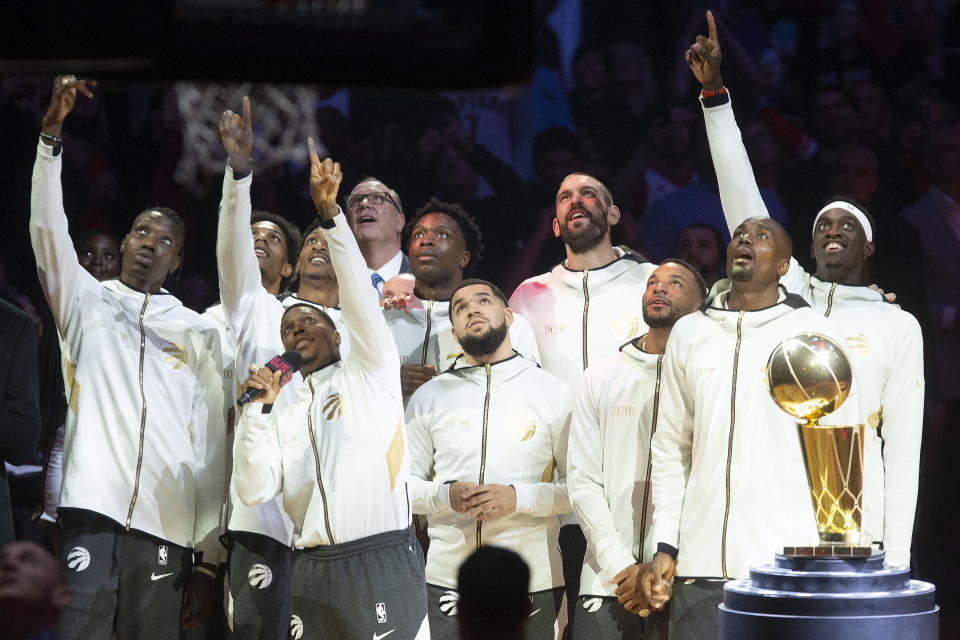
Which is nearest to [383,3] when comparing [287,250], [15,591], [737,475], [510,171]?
[15,591]

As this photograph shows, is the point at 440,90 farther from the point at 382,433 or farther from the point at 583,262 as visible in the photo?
the point at 583,262

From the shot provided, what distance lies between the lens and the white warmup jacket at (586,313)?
16.8ft

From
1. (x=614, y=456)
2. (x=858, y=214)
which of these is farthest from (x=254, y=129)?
(x=858, y=214)

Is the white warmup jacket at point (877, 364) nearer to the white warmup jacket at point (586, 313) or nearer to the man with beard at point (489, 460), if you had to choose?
the white warmup jacket at point (586, 313)

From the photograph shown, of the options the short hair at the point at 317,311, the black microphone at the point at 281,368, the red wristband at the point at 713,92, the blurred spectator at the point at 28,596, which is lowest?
the blurred spectator at the point at 28,596

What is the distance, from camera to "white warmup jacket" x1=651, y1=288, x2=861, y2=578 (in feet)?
13.7

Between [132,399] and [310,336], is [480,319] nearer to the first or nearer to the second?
[310,336]

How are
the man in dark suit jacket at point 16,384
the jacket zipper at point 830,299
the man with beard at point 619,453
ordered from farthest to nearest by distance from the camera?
1. the jacket zipper at point 830,299
2. the man with beard at point 619,453
3. the man in dark suit jacket at point 16,384

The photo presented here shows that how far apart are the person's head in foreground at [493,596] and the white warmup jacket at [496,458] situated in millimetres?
2231

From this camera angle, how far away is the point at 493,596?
2414mm

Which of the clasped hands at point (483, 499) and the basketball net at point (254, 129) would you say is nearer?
the clasped hands at point (483, 499)

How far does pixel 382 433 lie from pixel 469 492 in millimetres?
369

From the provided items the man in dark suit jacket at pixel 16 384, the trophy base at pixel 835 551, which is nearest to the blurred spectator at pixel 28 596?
the man in dark suit jacket at pixel 16 384

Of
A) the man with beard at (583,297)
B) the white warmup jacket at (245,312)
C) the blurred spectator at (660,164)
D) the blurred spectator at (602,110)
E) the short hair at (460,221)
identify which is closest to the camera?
the white warmup jacket at (245,312)
